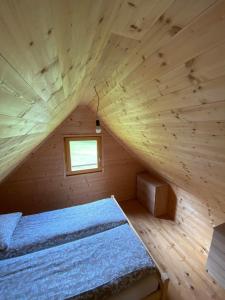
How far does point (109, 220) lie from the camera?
2.22m

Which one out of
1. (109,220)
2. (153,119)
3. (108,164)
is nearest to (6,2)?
(153,119)

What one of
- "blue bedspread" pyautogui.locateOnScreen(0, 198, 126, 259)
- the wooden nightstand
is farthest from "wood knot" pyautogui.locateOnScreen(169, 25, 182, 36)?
the wooden nightstand

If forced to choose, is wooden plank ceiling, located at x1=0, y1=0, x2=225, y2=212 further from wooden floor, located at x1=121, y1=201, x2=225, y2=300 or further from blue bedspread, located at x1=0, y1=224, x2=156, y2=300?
wooden floor, located at x1=121, y1=201, x2=225, y2=300

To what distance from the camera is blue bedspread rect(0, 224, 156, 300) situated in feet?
4.47

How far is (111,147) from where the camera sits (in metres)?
3.42

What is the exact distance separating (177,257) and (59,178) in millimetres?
2373

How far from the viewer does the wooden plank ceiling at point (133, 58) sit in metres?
0.34

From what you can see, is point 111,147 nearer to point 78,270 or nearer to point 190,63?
point 78,270

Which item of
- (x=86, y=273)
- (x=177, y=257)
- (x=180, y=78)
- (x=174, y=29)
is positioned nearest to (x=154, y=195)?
(x=177, y=257)

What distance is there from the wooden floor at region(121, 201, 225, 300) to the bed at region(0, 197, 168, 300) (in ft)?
1.87

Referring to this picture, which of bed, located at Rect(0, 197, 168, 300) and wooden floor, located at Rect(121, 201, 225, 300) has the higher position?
bed, located at Rect(0, 197, 168, 300)

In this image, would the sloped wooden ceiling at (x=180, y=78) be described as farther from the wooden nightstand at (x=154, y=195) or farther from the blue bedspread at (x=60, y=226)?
the wooden nightstand at (x=154, y=195)

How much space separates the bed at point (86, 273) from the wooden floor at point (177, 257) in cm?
57

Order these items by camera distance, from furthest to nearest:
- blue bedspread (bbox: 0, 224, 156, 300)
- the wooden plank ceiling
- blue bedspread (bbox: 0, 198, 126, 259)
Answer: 1. blue bedspread (bbox: 0, 198, 126, 259)
2. blue bedspread (bbox: 0, 224, 156, 300)
3. the wooden plank ceiling
